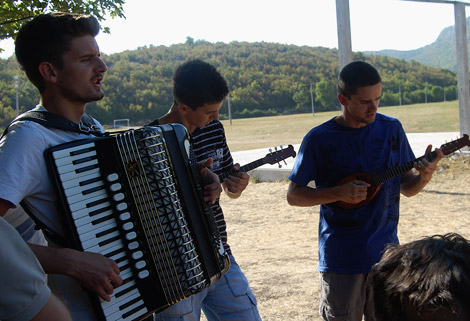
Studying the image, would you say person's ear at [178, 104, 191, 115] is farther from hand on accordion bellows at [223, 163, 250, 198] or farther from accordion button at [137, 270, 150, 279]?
accordion button at [137, 270, 150, 279]

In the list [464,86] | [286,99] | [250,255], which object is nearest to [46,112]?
[250,255]

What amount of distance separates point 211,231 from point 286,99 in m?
80.9

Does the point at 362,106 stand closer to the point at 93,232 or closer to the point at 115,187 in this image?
the point at 115,187

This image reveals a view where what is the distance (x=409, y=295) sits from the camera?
1.31m

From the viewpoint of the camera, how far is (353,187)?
3195 millimetres

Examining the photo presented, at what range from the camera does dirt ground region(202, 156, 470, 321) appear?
5387 millimetres

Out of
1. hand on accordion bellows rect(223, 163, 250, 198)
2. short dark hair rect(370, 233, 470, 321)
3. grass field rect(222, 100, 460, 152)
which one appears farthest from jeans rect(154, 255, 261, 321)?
grass field rect(222, 100, 460, 152)

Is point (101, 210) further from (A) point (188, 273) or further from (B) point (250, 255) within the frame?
(B) point (250, 255)

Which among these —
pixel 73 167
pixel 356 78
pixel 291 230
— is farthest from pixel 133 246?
pixel 291 230

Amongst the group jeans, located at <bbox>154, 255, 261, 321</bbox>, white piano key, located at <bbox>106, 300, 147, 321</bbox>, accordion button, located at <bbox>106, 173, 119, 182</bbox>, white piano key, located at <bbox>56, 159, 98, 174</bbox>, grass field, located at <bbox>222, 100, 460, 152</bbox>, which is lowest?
grass field, located at <bbox>222, 100, 460, 152</bbox>

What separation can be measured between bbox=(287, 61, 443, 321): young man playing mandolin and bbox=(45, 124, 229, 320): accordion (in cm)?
117

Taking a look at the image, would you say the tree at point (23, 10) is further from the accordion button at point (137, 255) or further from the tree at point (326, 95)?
the tree at point (326, 95)

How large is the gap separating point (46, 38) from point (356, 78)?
200cm

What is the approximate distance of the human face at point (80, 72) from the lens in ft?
7.59
